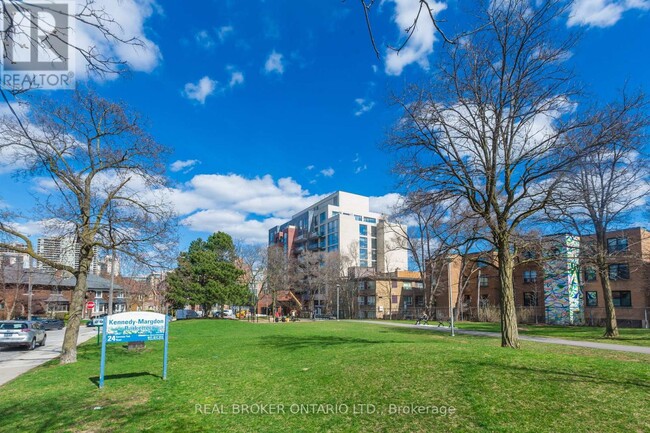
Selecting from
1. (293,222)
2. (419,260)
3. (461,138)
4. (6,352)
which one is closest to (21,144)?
(6,352)

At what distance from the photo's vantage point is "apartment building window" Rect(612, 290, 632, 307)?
140 feet

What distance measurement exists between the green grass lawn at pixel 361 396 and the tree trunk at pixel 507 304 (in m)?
3.92

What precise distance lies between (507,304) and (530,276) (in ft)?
135

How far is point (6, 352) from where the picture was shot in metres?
21.3

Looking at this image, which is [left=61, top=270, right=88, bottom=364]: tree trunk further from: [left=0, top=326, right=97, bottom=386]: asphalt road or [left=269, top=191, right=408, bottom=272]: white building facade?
[left=269, top=191, right=408, bottom=272]: white building facade

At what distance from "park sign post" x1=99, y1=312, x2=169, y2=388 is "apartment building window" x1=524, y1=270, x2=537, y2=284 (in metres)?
48.7

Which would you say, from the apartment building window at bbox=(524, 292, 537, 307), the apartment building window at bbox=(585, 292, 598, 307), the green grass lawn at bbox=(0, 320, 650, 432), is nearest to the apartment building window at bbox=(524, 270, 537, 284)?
the apartment building window at bbox=(524, 292, 537, 307)

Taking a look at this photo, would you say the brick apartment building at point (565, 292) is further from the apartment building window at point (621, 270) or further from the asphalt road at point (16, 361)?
the asphalt road at point (16, 361)

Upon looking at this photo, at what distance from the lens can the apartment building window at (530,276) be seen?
164 ft

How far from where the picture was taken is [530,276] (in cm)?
Answer: 5078

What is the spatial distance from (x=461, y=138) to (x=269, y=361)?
1090 cm

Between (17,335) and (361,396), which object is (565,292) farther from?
(17,335)

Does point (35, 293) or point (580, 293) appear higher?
→ point (35, 293)

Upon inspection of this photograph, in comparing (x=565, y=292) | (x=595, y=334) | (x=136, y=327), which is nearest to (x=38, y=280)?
(x=136, y=327)
